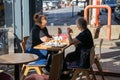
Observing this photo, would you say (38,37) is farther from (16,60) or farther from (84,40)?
(16,60)

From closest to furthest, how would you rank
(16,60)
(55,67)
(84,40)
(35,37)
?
(55,67) < (16,60) < (84,40) < (35,37)

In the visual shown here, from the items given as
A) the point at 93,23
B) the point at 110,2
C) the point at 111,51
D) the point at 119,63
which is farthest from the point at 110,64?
the point at 110,2

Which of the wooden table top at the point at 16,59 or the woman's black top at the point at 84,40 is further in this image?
the woman's black top at the point at 84,40

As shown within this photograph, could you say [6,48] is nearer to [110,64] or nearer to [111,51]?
[110,64]

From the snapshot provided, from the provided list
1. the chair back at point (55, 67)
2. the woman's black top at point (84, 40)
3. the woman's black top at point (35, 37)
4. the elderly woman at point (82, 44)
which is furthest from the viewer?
the woman's black top at point (35, 37)

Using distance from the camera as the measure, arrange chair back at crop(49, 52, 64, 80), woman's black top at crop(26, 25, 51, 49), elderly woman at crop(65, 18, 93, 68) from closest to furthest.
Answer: chair back at crop(49, 52, 64, 80), elderly woman at crop(65, 18, 93, 68), woman's black top at crop(26, 25, 51, 49)

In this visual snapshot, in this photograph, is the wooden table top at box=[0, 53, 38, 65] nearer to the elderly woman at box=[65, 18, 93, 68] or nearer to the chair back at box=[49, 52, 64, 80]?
the chair back at box=[49, 52, 64, 80]

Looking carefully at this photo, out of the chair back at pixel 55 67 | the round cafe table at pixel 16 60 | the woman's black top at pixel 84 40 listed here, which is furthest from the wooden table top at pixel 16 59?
the woman's black top at pixel 84 40

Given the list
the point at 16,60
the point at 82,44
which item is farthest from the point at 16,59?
the point at 82,44

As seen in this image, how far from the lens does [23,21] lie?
366 inches

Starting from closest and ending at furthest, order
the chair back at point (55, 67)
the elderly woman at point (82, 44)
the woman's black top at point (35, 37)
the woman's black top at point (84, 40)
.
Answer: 1. the chair back at point (55, 67)
2. the elderly woman at point (82, 44)
3. the woman's black top at point (84, 40)
4. the woman's black top at point (35, 37)

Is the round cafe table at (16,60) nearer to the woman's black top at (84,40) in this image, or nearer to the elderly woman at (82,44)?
the elderly woman at (82,44)

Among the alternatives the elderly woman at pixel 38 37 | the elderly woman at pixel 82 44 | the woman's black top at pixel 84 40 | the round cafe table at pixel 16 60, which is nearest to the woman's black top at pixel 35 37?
the elderly woman at pixel 38 37

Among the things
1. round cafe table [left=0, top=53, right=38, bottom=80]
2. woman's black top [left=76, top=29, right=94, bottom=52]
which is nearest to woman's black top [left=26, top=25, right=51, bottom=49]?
woman's black top [left=76, top=29, right=94, bottom=52]
